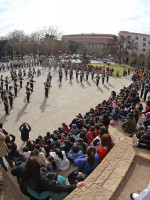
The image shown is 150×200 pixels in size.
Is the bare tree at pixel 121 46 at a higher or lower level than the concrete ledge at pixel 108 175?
higher

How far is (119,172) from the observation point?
3316 millimetres

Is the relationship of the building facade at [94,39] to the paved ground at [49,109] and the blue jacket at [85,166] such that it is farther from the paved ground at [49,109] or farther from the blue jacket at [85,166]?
the blue jacket at [85,166]

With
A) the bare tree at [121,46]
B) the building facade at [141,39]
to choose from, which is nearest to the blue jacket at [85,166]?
the bare tree at [121,46]

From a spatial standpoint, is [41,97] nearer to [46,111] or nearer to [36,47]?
[46,111]

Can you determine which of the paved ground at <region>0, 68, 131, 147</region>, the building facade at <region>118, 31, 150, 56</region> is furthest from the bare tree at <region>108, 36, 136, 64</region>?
the paved ground at <region>0, 68, 131, 147</region>

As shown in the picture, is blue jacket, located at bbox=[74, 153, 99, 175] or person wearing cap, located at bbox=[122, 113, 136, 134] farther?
person wearing cap, located at bbox=[122, 113, 136, 134]

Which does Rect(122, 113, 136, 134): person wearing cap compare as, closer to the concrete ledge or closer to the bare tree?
the concrete ledge

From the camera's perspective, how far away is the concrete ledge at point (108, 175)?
2.69m

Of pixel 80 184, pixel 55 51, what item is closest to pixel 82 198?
pixel 80 184

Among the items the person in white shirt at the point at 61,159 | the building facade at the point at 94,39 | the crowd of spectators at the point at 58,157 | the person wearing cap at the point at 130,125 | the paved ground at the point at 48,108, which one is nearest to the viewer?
the crowd of spectators at the point at 58,157

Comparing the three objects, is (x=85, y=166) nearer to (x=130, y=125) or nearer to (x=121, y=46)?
(x=130, y=125)

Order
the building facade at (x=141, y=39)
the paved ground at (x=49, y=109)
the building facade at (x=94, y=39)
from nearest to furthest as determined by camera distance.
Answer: the paved ground at (x=49, y=109) → the building facade at (x=141, y=39) → the building facade at (x=94, y=39)

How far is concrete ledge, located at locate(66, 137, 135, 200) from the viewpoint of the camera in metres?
2.69

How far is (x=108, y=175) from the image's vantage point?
3.20 meters
